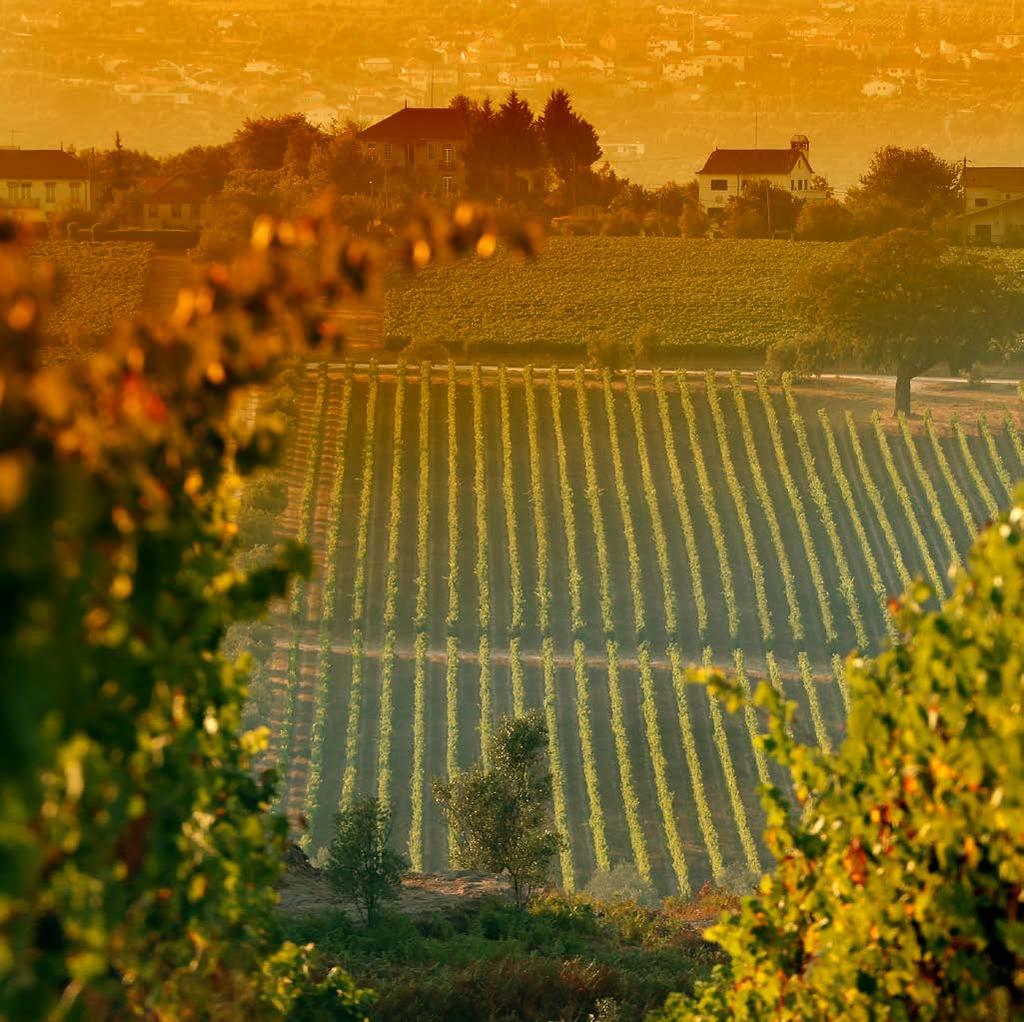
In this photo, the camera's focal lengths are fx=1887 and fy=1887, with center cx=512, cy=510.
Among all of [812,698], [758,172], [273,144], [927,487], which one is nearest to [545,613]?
[812,698]

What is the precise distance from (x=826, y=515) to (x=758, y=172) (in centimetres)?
7437

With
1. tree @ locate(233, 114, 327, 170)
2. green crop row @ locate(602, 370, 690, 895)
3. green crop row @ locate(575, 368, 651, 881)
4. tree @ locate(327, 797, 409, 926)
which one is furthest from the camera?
tree @ locate(233, 114, 327, 170)

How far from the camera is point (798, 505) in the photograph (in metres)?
61.9

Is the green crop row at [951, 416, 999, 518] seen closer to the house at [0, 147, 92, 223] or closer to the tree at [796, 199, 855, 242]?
the tree at [796, 199, 855, 242]

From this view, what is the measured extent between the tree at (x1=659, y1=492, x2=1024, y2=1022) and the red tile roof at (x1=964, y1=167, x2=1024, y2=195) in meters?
121

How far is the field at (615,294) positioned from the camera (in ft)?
267

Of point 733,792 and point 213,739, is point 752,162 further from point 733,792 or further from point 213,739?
point 213,739

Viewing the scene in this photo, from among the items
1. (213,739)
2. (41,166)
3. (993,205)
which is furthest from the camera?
(41,166)

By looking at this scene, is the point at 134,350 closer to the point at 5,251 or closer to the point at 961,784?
the point at 5,251

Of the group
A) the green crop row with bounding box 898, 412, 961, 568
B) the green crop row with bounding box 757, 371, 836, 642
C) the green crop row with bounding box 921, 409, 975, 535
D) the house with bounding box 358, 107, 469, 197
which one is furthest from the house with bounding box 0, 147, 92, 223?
the green crop row with bounding box 898, 412, 961, 568

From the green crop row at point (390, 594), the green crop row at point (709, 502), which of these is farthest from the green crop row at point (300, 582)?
the green crop row at point (709, 502)

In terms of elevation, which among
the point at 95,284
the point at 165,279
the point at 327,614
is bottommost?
the point at 327,614

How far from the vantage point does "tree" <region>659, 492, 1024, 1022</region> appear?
8.55m

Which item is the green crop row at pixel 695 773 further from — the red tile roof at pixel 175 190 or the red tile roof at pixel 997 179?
the red tile roof at pixel 997 179
